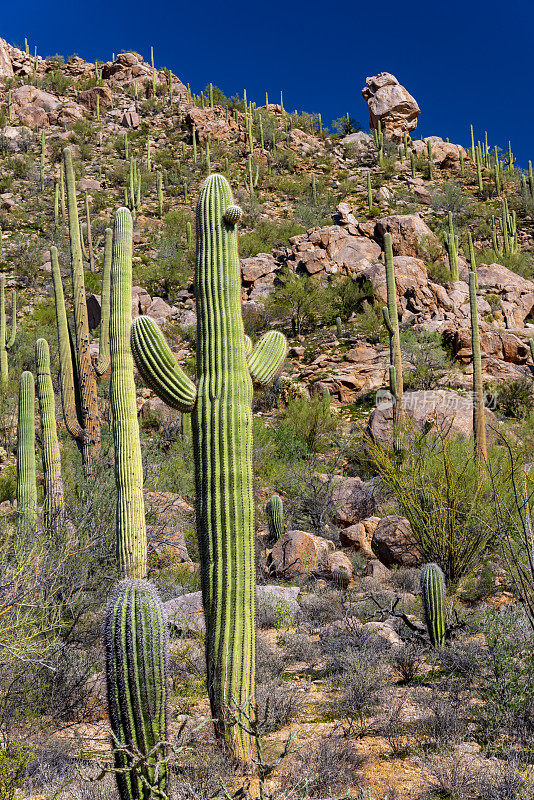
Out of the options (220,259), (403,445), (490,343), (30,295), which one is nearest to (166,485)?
(403,445)

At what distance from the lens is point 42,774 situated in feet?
12.1

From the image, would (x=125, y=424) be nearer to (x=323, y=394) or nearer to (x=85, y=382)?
(x=85, y=382)

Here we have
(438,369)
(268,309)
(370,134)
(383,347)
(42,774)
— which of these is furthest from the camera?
(370,134)

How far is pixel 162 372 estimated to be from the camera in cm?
409

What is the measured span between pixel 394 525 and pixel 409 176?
28.9 m

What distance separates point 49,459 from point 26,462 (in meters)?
0.30

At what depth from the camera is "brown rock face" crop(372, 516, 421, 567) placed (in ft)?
29.8

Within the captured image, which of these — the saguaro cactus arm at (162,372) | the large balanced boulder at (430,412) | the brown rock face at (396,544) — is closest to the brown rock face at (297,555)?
the brown rock face at (396,544)

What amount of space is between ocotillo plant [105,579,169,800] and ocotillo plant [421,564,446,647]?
11.6ft

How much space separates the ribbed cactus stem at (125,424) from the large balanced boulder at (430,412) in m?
7.89

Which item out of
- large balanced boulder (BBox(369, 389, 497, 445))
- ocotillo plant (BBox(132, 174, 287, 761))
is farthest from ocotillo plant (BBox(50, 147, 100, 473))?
large balanced boulder (BBox(369, 389, 497, 445))

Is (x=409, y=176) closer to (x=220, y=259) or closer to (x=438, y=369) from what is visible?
(x=438, y=369)

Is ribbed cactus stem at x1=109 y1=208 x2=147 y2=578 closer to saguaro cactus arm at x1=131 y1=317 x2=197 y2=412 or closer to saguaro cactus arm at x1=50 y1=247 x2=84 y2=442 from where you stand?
saguaro cactus arm at x1=50 y1=247 x2=84 y2=442

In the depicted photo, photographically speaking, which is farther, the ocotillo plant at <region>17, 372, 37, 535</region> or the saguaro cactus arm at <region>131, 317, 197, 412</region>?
the ocotillo plant at <region>17, 372, 37, 535</region>
